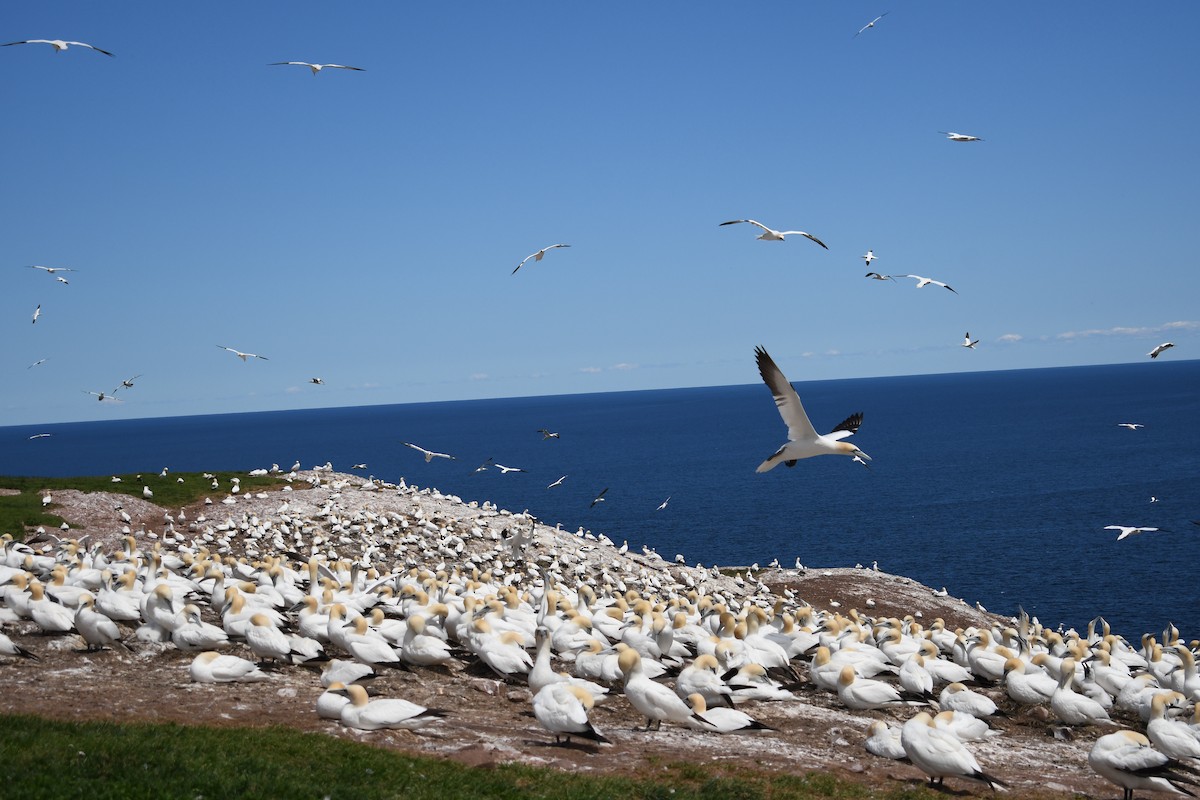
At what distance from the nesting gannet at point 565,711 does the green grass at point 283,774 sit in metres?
0.39

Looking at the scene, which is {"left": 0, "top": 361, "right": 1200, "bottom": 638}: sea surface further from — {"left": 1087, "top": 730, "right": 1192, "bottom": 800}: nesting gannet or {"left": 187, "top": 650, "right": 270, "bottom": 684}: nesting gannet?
{"left": 187, "top": 650, "right": 270, "bottom": 684}: nesting gannet

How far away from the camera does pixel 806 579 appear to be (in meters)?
40.7

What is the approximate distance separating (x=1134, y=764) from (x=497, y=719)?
7665 millimetres

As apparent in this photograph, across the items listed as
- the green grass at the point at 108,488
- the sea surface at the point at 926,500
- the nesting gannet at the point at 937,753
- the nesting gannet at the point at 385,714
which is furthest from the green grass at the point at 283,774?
the sea surface at the point at 926,500

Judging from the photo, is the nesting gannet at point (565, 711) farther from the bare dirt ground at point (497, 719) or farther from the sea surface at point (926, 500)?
the sea surface at point (926, 500)

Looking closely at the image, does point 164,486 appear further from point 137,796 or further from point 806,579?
point 137,796

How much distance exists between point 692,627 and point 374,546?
17.3 meters

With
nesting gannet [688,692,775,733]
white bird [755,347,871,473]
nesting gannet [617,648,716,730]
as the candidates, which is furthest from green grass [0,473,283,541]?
nesting gannet [688,692,775,733]

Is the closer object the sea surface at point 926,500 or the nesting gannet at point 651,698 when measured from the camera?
the nesting gannet at point 651,698

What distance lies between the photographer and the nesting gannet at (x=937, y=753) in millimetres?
11180

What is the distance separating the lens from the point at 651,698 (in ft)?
41.4

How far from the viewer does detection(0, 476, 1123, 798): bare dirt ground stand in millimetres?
11594

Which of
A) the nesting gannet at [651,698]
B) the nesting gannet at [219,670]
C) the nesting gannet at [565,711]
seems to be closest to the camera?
the nesting gannet at [565,711]

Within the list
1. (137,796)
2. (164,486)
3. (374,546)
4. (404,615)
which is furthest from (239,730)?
(164,486)
